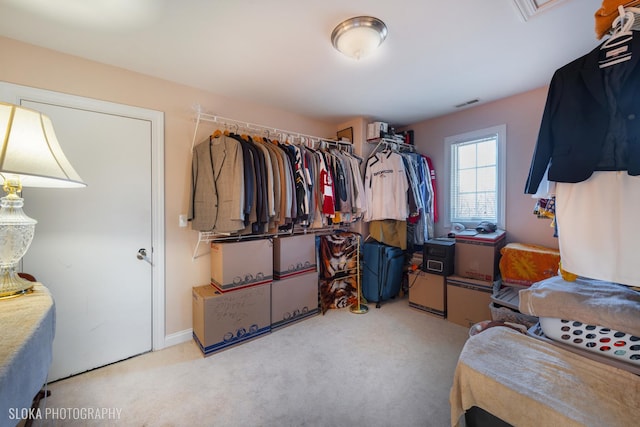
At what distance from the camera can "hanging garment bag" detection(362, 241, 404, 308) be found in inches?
124

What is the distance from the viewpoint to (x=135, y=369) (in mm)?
2006

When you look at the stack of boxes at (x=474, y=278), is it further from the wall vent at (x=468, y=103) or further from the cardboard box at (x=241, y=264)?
the cardboard box at (x=241, y=264)

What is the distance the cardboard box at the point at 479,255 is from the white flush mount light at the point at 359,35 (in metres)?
2.15

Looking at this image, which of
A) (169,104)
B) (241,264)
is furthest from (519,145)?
(169,104)

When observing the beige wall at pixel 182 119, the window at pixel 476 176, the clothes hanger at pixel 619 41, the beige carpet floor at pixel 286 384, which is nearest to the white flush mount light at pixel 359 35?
the clothes hanger at pixel 619 41

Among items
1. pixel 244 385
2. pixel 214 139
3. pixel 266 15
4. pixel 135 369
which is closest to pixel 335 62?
pixel 266 15

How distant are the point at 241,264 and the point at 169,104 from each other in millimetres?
1627

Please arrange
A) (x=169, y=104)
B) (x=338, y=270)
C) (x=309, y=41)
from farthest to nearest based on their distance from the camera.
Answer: (x=338, y=270)
(x=169, y=104)
(x=309, y=41)

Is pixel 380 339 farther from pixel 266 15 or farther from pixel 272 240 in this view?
pixel 266 15

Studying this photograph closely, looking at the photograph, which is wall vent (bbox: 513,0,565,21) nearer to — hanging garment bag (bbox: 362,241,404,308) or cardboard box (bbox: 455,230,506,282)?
cardboard box (bbox: 455,230,506,282)

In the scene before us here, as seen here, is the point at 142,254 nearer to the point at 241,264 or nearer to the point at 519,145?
the point at 241,264

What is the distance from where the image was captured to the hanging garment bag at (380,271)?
3.16 meters

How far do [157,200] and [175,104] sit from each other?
3.00 ft

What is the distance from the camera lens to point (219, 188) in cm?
219
